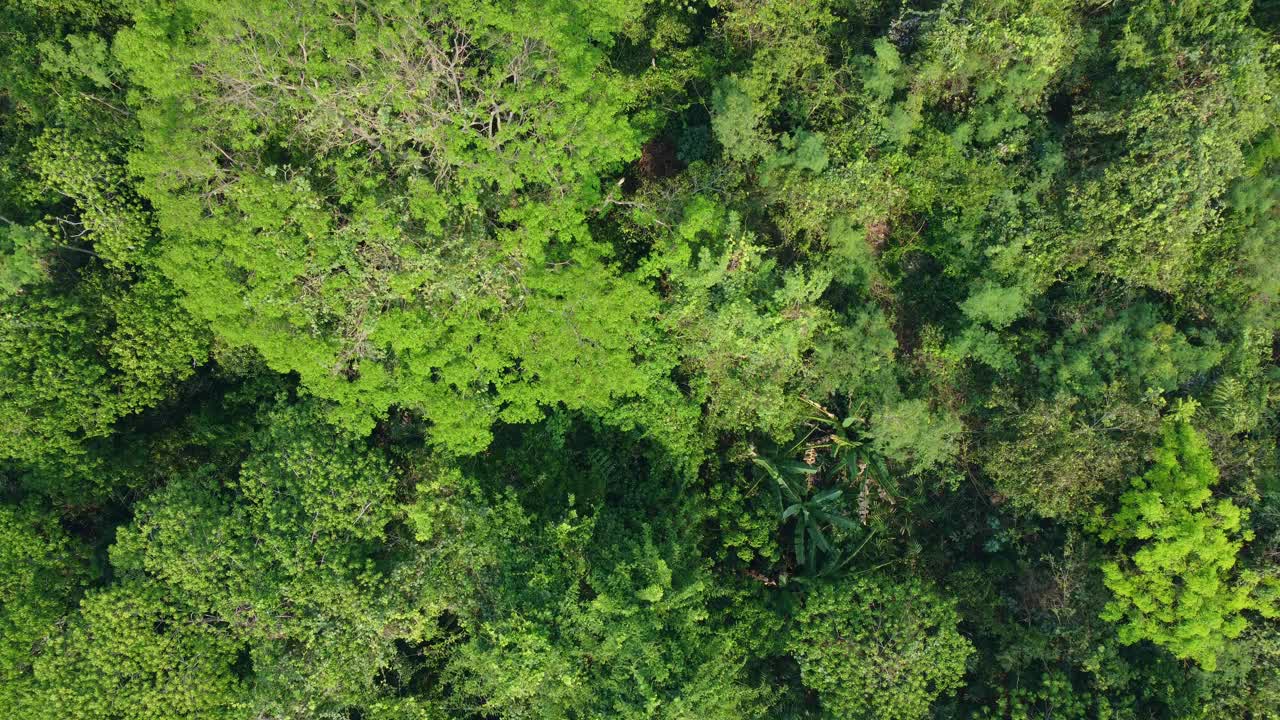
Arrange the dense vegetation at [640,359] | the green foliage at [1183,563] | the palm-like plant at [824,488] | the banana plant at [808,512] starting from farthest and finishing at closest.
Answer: the palm-like plant at [824,488]
the banana plant at [808,512]
the green foliage at [1183,563]
the dense vegetation at [640,359]

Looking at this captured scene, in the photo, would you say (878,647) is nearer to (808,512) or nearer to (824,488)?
(808,512)

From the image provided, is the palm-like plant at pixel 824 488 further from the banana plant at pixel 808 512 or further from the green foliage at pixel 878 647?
the green foliage at pixel 878 647

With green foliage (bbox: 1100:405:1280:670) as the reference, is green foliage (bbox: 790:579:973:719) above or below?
below

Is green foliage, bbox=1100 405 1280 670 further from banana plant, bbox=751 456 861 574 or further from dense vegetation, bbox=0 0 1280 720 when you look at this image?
banana plant, bbox=751 456 861 574

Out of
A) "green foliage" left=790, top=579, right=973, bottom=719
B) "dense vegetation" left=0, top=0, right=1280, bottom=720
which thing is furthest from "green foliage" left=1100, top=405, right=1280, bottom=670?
"green foliage" left=790, top=579, right=973, bottom=719

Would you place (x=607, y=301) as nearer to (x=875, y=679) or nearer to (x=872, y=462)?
(x=872, y=462)

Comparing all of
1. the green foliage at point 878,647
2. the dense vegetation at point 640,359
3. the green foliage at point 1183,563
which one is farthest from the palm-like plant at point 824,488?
the green foliage at point 1183,563
